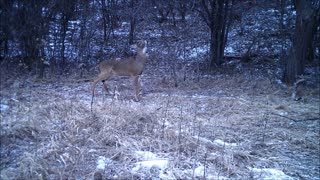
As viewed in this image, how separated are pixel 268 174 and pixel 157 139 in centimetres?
173

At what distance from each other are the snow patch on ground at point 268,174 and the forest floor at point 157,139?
1 cm

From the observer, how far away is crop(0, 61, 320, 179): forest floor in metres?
5.21

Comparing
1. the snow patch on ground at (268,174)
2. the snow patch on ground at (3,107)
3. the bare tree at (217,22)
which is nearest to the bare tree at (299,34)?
the bare tree at (217,22)

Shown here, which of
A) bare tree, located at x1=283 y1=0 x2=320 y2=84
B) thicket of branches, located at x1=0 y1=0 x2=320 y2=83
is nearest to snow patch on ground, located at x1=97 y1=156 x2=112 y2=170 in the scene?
thicket of branches, located at x1=0 y1=0 x2=320 y2=83

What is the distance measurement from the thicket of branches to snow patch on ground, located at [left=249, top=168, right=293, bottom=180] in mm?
5878

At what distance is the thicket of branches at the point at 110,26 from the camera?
38.2 feet

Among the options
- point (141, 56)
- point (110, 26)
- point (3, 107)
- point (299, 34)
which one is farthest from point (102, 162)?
point (110, 26)

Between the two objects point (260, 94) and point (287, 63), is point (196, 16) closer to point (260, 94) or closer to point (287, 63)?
point (287, 63)

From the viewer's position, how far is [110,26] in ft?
59.9

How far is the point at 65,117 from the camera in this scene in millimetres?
6746

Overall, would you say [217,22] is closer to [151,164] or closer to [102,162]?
[151,164]

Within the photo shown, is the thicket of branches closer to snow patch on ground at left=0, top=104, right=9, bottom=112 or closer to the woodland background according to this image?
the woodland background

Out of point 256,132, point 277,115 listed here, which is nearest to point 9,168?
point 256,132

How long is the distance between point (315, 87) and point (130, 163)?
→ 832 centimetres
